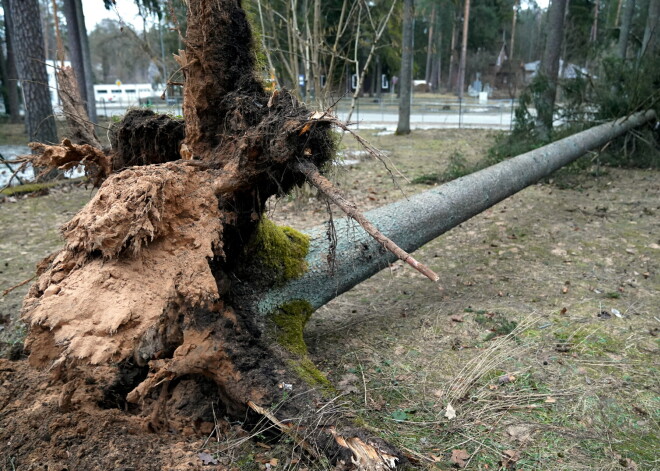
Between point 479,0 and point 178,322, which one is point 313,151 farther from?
point 479,0

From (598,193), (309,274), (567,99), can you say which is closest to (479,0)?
(567,99)

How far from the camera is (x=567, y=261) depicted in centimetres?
532

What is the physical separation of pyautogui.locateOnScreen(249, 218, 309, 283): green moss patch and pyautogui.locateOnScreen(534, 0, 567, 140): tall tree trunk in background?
28.4 ft

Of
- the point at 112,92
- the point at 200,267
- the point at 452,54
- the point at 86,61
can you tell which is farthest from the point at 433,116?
the point at 200,267

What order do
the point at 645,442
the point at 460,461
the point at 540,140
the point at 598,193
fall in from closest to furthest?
the point at 460,461 < the point at 645,442 < the point at 598,193 < the point at 540,140

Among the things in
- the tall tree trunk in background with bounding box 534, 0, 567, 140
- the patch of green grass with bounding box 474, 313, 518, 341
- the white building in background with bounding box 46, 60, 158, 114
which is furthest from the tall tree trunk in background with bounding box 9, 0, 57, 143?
the tall tree trunk in background with bounding box 534, 0, 567, 140

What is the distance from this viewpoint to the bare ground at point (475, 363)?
243 cm

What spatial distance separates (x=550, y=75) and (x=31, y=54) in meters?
10.7

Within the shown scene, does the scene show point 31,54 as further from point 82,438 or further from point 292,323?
point 82,438

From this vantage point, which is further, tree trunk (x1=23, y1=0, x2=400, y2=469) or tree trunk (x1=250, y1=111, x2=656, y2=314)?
tree trunk (x1=250, y1=111, x2=656, y2=314)

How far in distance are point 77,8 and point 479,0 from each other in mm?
34273

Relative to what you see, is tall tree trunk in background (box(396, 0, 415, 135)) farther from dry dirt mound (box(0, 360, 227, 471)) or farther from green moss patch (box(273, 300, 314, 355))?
dry dirt mound (box(0, 360, 227, 471))

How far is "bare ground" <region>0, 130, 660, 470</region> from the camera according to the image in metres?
2.43

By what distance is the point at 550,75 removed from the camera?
1062 centimetres
